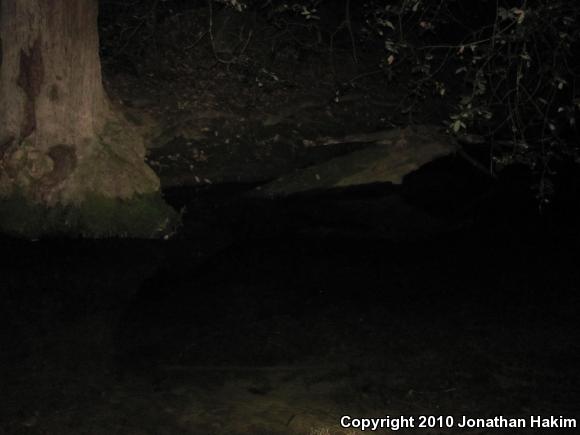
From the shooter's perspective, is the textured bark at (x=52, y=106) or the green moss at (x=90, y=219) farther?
the green moss at (x=90, y=219)

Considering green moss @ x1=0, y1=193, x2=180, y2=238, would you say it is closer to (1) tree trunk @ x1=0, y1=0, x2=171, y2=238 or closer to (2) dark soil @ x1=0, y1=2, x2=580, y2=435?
(1) tree trunk @ x1=0, y1=0, x2=171, y2=238

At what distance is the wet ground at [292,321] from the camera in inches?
233

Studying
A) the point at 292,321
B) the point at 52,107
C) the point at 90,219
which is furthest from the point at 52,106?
the point at 292,321

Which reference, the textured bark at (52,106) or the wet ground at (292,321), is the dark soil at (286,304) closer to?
the wet ground at (292,321)

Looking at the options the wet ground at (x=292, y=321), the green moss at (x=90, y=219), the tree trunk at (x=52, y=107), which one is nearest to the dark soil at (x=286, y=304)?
the wet ground at (x=292, y=321)

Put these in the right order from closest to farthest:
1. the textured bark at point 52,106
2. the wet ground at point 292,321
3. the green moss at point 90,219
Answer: the wet ground at point 292,321 → the textured bark at point 52,106 → the green moss at point 90,219

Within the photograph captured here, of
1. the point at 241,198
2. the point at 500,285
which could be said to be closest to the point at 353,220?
the point at 241,198

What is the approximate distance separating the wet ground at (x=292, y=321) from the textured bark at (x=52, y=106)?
2.59 feet

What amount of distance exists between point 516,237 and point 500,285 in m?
1.90

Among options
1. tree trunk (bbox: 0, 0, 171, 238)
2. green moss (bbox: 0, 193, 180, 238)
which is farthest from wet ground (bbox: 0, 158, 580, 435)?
tree trunk (bbox: 0, 0, 171, 238)

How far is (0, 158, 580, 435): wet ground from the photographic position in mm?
5922

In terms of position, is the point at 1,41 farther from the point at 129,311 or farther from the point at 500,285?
the point at 500,285

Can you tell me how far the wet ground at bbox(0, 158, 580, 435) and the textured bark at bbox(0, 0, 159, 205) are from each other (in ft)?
2.59

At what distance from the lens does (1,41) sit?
9859 mm
